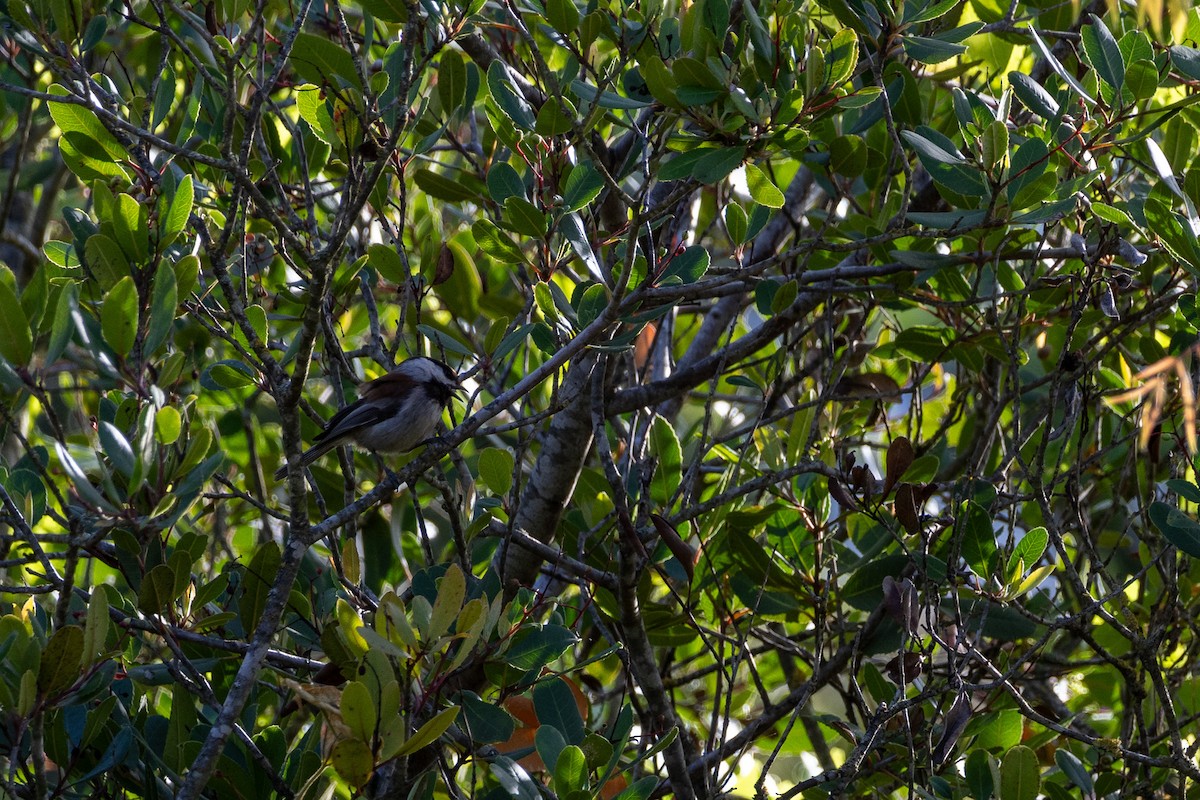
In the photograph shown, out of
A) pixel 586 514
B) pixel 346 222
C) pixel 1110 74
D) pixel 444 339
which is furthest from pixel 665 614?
pixel 1110 74

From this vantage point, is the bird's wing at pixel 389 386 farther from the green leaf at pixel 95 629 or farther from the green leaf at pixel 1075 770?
the green leaf at pixel 1075 770

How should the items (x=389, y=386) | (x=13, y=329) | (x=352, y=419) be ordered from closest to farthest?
(x=13, y=329) → (x=352, y=419) → (x=389, y=386)

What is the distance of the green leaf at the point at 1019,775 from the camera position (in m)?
2.77

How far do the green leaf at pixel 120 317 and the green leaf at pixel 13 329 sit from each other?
17cm

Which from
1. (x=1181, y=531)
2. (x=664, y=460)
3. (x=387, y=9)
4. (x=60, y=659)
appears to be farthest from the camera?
(x=664, y=460)

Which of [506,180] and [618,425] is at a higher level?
[506,180]

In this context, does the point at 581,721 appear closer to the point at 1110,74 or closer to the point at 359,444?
the point at 359,444

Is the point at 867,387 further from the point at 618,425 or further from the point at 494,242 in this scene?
the point at 494,242

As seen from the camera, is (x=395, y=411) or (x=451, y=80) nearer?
(x=451, y=80)

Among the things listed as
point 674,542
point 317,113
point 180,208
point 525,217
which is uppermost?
point 317,113

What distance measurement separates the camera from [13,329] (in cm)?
245

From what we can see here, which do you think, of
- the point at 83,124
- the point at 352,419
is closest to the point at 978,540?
the point at 352,419

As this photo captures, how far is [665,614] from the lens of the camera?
12.7 feet

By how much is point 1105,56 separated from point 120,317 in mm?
2762
